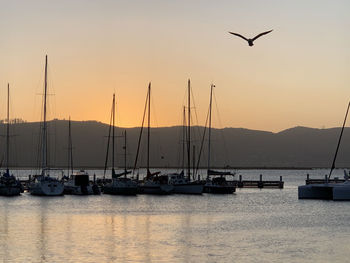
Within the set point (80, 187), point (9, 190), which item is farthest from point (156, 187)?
point (9, 190)

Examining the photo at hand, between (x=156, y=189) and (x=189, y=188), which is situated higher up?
(x=189, y=188)

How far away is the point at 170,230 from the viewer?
51.6 metres

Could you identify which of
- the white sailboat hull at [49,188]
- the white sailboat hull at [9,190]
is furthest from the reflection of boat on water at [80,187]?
the white sailboat hull at [9,190]

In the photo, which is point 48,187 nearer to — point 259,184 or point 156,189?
point 156,189

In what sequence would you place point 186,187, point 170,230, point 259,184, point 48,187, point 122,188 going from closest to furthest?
point 170,230 < point 48,187 < point 122,188 < point 186,187 < point 259,184

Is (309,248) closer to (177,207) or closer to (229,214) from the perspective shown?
(229,214)

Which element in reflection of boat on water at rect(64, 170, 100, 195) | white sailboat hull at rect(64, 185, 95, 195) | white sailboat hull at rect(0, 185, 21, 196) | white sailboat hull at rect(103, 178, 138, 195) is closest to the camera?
white sailboat hull at rect(103, 178, 138, 195)

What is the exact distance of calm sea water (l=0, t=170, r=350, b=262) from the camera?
3841cm

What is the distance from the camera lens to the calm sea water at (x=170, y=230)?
3841 cm

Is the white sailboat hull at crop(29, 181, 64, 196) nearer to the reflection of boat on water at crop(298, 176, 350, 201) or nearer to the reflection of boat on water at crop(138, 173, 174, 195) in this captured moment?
the reflection of boat on water at crop(138, 173, 174, 195)

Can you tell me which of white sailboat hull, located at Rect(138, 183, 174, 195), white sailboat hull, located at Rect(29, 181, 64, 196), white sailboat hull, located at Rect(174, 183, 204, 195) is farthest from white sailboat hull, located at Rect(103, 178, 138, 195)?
white sailboat hull, located at Rect(29, 181, 64, 196)

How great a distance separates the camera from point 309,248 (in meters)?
41.8

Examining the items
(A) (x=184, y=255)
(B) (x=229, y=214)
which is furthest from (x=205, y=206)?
(A) (x=184, y=255)

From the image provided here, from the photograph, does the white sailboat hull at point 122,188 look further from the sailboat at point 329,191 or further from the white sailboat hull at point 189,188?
the sailboat at point 329,191
